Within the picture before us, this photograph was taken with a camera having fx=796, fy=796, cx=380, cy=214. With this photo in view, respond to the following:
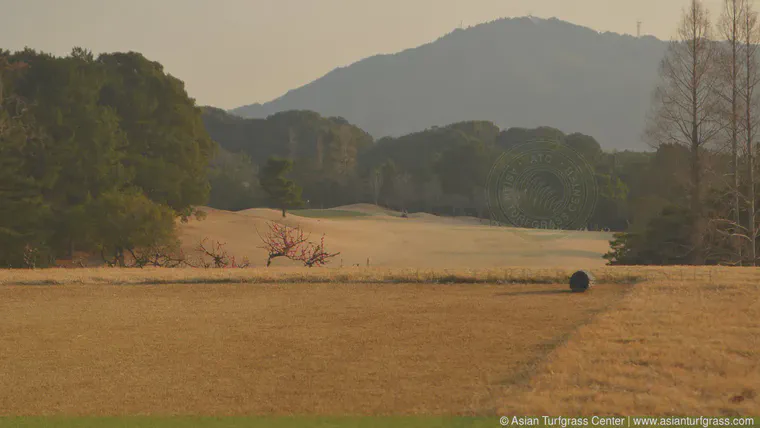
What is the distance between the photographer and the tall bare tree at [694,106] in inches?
1194

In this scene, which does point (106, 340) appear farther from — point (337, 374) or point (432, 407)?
point (432, 407)

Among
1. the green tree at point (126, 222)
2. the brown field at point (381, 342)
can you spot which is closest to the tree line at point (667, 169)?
the brown field at point (381, 342)

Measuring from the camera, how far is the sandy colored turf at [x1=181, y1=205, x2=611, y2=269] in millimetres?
44469

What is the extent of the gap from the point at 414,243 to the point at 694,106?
87.2 feet

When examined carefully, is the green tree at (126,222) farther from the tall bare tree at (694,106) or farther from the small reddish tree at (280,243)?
the tall bare tree at (694,106)

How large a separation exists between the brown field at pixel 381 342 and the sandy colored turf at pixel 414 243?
59.1 feet

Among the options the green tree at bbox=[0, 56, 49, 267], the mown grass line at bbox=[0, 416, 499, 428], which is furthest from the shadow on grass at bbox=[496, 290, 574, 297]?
the green tree at bbox=[0, 56, 49, 267]

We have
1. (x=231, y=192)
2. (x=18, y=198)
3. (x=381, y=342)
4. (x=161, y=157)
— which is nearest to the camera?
(x=381, y=342)

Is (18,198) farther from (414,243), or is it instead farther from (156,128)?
(414,243)

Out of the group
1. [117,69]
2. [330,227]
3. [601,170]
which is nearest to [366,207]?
[601,170]

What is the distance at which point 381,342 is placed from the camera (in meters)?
12.9

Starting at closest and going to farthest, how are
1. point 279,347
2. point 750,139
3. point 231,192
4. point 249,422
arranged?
point 249,422 → point 279,347 → point 750,139 → point 231,192

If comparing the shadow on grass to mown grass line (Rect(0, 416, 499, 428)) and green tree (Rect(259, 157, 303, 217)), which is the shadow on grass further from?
green tree (Rect(259, 157, 303, 217))
